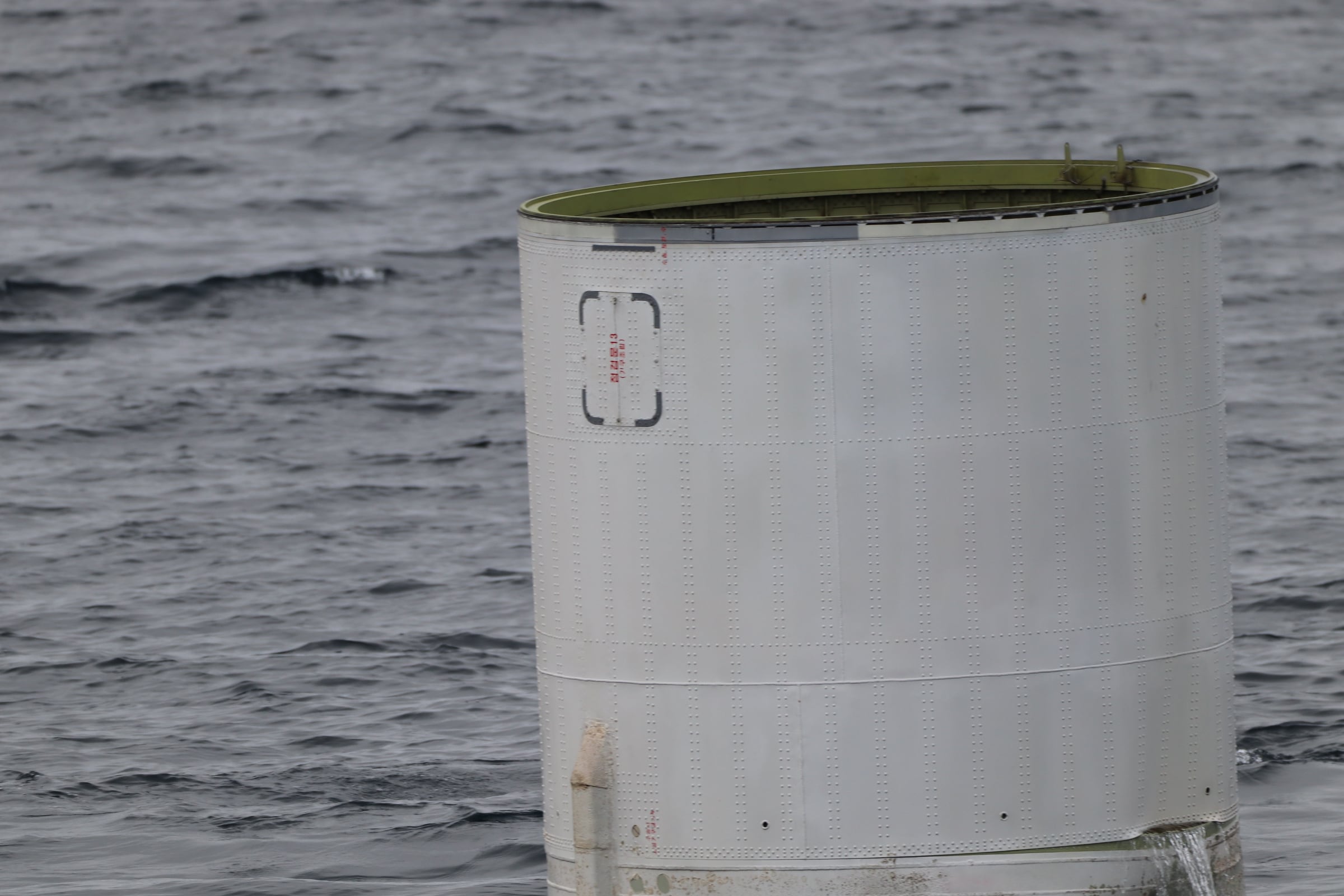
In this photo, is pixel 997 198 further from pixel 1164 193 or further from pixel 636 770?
pixel 636 770

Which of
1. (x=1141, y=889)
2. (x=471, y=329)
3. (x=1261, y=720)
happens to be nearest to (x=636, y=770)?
(x=1141, y=889)

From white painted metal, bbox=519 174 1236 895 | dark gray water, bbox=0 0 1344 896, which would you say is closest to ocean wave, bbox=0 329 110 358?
dark gray water, bbox=0 0 1344 896

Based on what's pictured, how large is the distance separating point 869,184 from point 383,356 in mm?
29464

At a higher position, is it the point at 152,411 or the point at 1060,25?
the point at 1060,25

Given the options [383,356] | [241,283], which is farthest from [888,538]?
[241,283]

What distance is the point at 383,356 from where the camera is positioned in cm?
4428

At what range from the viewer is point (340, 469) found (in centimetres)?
3688

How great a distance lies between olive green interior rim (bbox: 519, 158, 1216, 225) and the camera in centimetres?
1465

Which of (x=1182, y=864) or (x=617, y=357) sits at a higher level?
(x=617, y=357)

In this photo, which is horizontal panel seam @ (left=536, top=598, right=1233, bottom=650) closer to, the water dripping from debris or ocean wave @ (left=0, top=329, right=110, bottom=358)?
the water dripping from debris

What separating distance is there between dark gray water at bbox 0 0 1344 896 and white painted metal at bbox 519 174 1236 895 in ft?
24.6

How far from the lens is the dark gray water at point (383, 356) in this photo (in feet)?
77.6

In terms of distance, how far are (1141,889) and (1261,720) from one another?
1218 cm

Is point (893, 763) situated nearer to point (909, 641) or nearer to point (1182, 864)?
point (909, 641)
